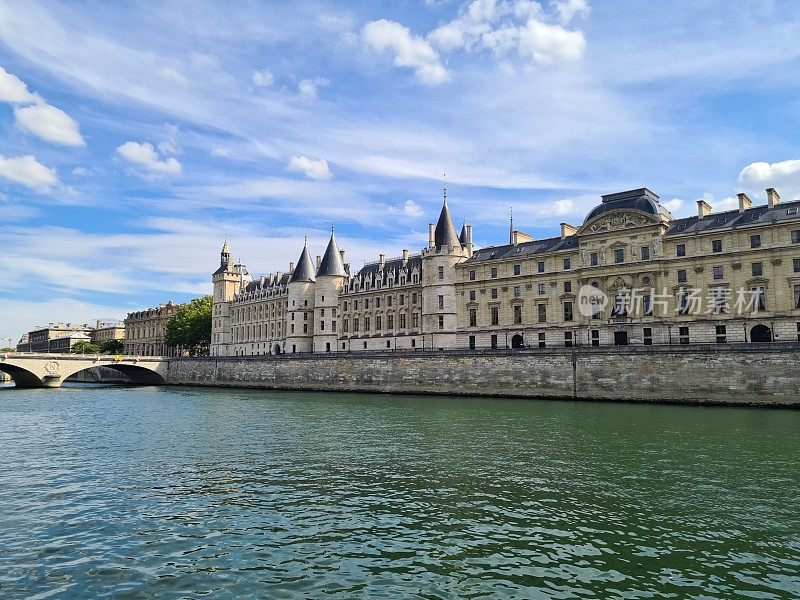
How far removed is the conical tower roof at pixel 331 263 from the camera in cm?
9250

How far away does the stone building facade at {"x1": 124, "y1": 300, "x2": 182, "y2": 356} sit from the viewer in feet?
459

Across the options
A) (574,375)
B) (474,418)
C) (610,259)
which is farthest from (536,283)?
(474,418)

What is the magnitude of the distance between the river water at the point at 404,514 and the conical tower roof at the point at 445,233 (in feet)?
154

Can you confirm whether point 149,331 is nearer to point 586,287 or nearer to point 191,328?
point 191,328

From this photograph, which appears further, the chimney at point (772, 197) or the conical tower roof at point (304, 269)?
the conical tower roof at point (304, 269)

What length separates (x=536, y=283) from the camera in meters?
67.1

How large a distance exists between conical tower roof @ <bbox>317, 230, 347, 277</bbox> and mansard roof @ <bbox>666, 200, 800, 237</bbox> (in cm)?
4901

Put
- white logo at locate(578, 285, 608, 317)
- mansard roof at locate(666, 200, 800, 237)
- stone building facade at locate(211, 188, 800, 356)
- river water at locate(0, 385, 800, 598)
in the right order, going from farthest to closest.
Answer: white logo at locate(578, 285, 608, 317) → stone building facade at locate(211, 188, 800, 356) → mansard roof at locate(666, 200, 800, 237) → river water at locate(0, 385, 800, 598)

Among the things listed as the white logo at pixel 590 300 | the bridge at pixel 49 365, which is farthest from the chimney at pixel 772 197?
the bridge at pixel 49 365

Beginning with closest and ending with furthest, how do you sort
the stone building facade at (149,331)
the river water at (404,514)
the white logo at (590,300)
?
the river water at (404,514) < the white logo at (590,300) < the stone building facade at (149,331)

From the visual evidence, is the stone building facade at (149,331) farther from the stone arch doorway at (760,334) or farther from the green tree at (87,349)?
the stone arch doorway at (760,334)

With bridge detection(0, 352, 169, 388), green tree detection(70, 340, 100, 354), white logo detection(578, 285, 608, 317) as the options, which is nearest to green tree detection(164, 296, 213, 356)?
bridge detection(0, 352, 169, 388)

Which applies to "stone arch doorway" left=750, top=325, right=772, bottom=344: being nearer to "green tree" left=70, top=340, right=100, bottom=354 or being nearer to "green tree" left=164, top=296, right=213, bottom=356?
"green tree" left=164, top=296, right=213, bottom=356

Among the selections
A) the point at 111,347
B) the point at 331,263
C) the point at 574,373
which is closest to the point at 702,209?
the point at 574,373
